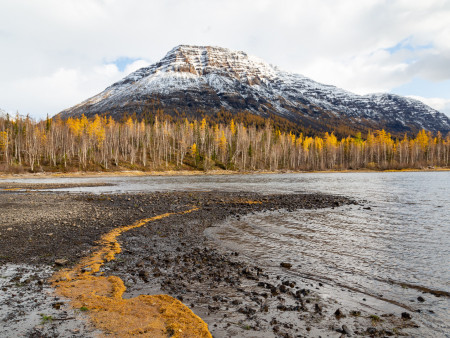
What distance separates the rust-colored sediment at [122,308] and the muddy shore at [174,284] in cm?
38

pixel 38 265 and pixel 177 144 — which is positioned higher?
pixel 177 144

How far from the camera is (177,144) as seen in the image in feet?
509

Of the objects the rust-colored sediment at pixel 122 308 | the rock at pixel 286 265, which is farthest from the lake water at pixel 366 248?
the rust-colored sediment at pixel 122 308

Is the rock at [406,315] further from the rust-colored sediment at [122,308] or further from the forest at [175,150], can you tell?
the forest at [175,150]

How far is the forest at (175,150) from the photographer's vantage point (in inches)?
4250

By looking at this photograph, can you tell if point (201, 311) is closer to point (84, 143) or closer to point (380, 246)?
point (380, 246)

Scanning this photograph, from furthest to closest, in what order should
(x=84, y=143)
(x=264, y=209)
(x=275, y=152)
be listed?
(x=275, y=152)
(x=84, y=143)
(x=264, y=209)

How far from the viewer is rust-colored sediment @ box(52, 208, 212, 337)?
7.59 meters

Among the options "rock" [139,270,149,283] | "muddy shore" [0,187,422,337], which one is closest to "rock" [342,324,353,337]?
"muddy shore" [0,187,422,337]

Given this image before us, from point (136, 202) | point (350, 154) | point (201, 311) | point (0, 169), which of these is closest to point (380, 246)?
point (201, 311)

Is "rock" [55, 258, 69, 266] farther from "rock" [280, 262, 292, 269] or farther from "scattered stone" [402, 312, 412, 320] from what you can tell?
"scattered stone" [402, 312, 412, 320]

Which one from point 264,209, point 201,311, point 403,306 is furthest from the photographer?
point 264,209

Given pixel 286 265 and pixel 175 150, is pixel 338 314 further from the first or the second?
pixel 175 150

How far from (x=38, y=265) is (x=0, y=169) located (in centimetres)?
10120
